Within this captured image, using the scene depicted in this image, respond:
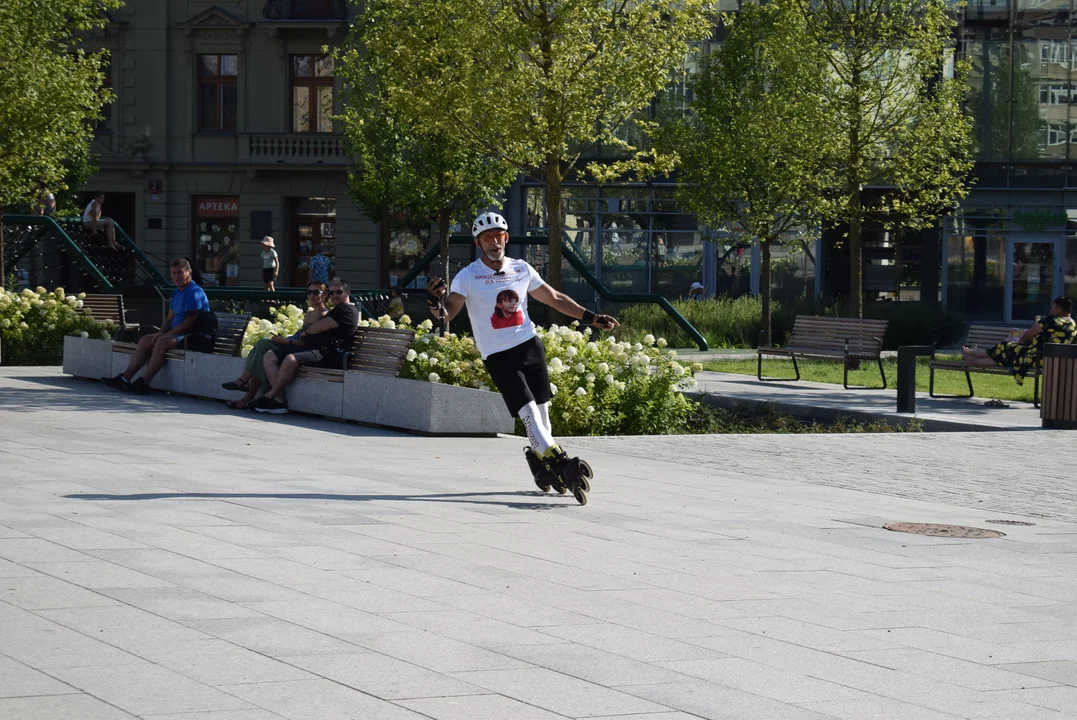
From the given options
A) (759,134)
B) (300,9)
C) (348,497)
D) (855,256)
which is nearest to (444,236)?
(759,134)

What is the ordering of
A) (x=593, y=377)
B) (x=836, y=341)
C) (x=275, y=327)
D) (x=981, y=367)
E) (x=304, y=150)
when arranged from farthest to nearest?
(x=304, y=150) < (x=836, y=341) < (x=981, y=367) < (x=275, y=327) < (x=593, y=377)

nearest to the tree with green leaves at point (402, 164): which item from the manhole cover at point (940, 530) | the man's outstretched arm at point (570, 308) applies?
the man's outstretched arm at point (570, 308)

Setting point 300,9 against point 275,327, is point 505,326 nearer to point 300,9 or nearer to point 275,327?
point 275,327

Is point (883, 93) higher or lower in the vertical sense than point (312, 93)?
lower

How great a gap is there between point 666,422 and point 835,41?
13.5m

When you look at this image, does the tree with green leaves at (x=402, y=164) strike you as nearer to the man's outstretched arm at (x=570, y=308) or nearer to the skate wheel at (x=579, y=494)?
the man's outstretched arm at (x=570, y=308)

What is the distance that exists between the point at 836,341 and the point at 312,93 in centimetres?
2400

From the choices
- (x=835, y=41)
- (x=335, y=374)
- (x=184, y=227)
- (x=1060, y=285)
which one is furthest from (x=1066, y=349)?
(x=184, y=227)

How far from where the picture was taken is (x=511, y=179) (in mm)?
35156

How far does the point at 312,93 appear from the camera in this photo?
41.8 m

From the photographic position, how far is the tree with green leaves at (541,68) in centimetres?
1952

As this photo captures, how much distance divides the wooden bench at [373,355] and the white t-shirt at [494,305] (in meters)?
4.30

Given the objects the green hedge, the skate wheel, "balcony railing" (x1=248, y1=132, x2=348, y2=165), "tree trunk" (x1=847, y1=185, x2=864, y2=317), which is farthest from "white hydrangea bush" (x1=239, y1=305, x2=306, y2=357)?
"balcony railing" (x1=248, y1=132, x2=348, y2=165)

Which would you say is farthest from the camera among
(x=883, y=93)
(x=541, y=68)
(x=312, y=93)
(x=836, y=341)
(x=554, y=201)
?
(x=312, y=93)
